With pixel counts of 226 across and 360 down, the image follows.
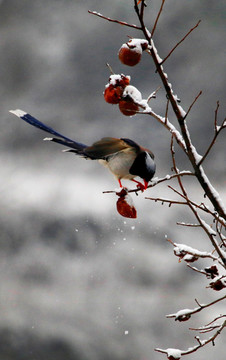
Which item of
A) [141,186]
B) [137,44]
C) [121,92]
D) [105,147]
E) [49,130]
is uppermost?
[49,130]

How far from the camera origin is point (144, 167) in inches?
118

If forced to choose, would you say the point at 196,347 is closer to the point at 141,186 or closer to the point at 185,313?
the point at 185,313

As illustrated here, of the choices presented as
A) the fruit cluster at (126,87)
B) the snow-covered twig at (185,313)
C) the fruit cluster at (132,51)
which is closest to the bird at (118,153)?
the fruit cluster at (126,87)

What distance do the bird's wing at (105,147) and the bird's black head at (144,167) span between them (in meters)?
0.16

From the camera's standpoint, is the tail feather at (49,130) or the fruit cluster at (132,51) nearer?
the fruit cluster at (132,51)

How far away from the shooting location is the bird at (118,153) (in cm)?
300

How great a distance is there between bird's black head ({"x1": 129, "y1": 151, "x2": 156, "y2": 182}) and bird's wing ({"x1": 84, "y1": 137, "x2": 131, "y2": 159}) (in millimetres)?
164

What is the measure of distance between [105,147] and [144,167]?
38cm

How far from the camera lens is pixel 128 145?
3012 millimetres

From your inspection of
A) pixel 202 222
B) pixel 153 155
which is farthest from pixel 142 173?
pixel 202 222

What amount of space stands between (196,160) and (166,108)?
0.48 meters

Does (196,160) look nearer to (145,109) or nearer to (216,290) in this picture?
(145,109)

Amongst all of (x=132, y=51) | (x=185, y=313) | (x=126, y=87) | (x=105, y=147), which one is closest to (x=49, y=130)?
(x=105, y=147)

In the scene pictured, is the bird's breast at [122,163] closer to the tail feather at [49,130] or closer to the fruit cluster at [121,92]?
the tail feather at [49,130]
